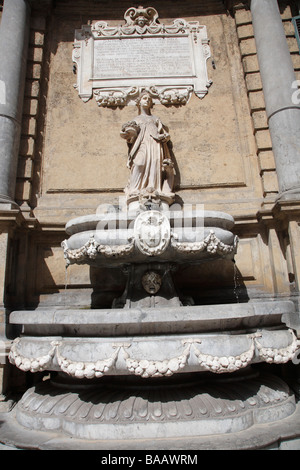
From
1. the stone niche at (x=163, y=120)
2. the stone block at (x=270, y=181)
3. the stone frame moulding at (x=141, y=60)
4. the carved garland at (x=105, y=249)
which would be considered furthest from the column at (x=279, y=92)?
the carved garland at (x=105, y=249)

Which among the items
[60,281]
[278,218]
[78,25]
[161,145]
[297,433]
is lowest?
[297,433]

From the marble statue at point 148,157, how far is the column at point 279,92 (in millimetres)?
1837

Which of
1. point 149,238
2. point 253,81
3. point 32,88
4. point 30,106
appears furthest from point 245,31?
point 149,238

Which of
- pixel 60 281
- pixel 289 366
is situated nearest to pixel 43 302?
pixel 60 281

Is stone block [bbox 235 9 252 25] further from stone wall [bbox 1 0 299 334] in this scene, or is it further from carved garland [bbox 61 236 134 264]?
carved garland [bbox 61 236 134 264]

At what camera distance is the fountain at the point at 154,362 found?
8.13ft

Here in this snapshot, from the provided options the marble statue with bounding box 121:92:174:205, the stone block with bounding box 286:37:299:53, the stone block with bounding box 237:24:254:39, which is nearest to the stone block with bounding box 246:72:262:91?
the stone block with bounding box 286:37:299:53

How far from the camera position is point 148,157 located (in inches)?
198

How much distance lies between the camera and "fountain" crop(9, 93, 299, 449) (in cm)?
248

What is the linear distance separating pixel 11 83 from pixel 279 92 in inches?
183

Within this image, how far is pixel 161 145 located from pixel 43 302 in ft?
10.3

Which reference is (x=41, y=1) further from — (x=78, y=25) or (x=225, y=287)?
(x=225, y=287)

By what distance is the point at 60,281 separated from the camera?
5254mm

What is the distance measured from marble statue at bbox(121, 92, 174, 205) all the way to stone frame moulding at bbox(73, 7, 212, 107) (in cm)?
118
